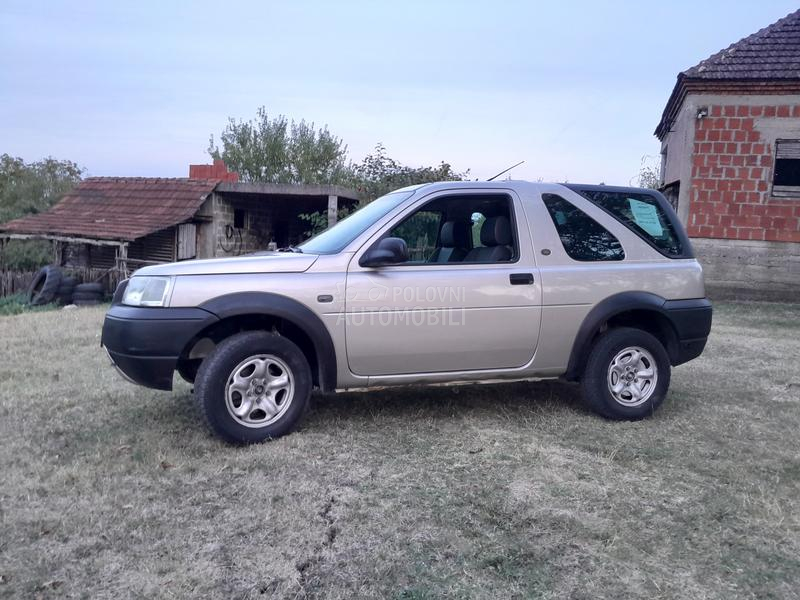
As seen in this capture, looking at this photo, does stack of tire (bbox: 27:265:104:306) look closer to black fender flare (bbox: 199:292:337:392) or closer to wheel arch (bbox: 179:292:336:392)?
wheel arch (bbox: 179:292:336:392)

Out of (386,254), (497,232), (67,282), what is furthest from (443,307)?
(67,282)

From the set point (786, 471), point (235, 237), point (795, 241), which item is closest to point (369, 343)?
point (786, 471)

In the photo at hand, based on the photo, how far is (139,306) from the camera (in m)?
4.38

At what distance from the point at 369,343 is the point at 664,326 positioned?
7.81 feet

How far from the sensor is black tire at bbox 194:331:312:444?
14.1ft

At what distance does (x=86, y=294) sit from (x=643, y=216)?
599 inches

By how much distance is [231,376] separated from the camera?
4.35 meters

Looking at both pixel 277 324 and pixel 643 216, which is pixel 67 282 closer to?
pixel 277 324

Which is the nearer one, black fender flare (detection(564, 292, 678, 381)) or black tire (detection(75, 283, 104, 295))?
black fender flare (detection(564, 292, 678, 381))

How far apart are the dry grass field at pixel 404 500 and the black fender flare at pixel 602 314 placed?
1.50 feet

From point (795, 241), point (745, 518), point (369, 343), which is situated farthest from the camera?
point (795, 241)

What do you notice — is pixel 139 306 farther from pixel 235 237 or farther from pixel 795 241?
pixel 235 237

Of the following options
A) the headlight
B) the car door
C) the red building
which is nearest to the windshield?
the car door

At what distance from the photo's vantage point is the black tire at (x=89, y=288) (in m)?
17.1
